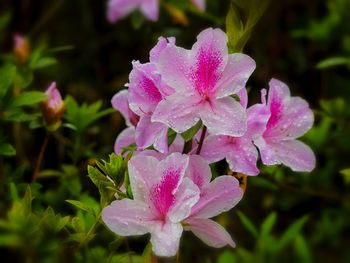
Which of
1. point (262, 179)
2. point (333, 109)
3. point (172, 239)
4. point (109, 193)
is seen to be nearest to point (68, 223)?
point (109, 193)

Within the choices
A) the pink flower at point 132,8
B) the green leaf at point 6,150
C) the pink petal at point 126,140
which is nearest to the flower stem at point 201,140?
the pink petal at point 126,140

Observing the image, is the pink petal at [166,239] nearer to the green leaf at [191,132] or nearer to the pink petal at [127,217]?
the pink petal at [127,217]

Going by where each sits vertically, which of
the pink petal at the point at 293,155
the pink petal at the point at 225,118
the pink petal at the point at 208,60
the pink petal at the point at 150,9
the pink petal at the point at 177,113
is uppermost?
the pink petal at the point at 208,60

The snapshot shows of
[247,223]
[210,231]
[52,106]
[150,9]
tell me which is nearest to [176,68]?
[210,231]

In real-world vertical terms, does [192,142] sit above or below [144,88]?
below

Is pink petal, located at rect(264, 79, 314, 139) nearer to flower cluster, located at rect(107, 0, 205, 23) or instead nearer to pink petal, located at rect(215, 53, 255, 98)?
pink petal, located at rect(215, 53, 255, 98)

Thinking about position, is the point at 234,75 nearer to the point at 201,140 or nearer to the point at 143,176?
the point at 201,140
